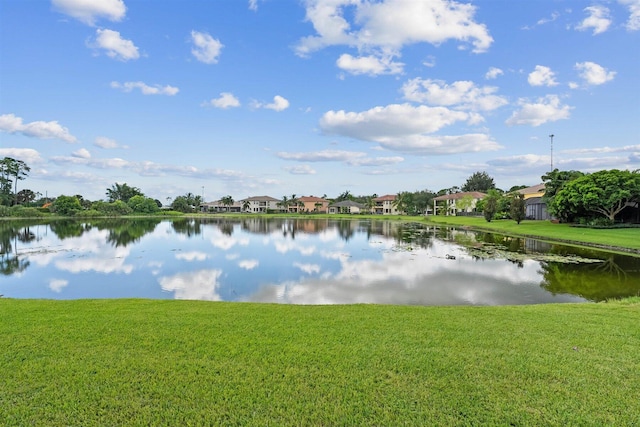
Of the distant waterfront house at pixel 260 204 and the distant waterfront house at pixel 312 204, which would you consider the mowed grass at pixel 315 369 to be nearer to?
the distant waterfront house at pixel 312 204

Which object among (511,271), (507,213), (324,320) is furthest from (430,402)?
(507,213)

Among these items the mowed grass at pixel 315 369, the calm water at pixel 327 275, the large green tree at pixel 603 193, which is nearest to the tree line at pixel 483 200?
the large green tree at pixel 603 193

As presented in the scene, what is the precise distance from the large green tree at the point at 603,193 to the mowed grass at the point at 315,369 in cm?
2847

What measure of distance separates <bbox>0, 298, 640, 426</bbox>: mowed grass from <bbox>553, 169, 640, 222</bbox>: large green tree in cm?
2847

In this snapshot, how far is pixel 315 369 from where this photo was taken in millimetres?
4066

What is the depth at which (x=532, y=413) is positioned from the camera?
331 centimetres

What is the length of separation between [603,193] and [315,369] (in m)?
33.7

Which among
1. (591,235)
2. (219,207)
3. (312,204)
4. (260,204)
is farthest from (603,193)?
(219,207)

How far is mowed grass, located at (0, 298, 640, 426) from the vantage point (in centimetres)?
330

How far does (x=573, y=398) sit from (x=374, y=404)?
1947mm

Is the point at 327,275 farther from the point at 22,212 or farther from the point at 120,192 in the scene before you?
the point at 120,192

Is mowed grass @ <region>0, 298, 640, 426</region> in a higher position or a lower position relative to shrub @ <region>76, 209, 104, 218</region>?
lower

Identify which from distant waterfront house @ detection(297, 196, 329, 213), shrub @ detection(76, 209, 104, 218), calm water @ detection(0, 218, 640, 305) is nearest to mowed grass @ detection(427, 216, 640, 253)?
calm water @ detection(0, 218, 640, 305)

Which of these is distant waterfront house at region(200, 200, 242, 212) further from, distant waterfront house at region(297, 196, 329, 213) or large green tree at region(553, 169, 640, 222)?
large green tree at region(553, 169, 640, 222)
